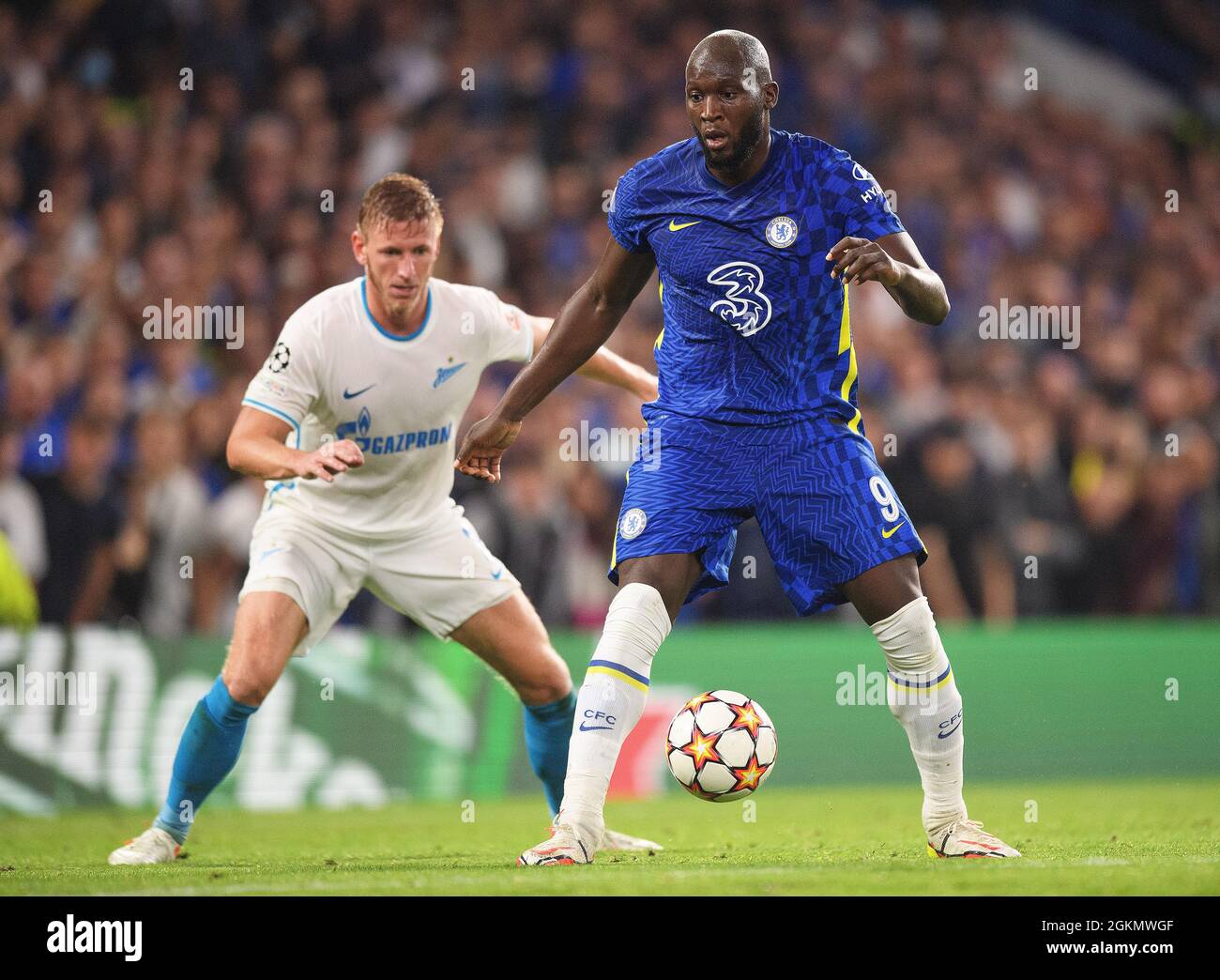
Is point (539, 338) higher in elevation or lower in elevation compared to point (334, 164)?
lower

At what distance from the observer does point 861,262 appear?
5.62 metres

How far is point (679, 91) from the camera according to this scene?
1711cm

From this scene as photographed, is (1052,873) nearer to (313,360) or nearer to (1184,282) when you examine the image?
(313,360)

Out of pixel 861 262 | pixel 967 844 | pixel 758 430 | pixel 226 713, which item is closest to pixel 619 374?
pixel 758 430

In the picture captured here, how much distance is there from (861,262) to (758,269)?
621 mm

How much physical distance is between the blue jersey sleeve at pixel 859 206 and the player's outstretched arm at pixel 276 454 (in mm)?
1956

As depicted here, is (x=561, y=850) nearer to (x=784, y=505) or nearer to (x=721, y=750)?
(x=721, y=750)

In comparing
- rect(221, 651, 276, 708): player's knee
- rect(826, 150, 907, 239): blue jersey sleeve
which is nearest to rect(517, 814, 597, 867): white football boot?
rect(221, 651, 276, 708): player's knee

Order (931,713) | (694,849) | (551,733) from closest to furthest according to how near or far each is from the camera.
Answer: (931,713) → (694,849) → (551,733)

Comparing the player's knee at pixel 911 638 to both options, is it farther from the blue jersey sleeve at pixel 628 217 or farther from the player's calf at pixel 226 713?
the player's calf at pixel 226 713

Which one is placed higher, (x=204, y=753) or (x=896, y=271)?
(x=896, y=271)

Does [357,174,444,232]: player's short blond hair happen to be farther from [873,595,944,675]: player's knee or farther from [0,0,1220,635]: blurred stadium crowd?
[0,0,1220,635]: blurred stadium crowd

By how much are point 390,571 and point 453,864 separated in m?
1.54
